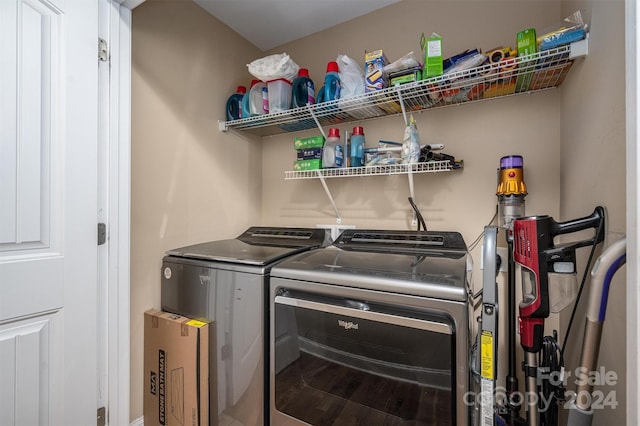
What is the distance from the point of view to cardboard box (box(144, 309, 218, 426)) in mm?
1306

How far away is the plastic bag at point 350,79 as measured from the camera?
155 centimetres

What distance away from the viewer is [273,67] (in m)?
1.66

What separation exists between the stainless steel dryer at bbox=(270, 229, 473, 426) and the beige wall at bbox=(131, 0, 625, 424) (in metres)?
0.51

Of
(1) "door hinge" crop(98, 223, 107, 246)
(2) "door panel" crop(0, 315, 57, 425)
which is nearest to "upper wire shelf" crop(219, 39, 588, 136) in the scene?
(1) "door hinge" crop(98, 223, 107, 246)

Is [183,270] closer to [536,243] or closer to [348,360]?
[348,360]

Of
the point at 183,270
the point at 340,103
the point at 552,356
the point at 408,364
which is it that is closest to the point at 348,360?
the point at 408,364

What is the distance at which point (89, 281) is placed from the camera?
1.19m

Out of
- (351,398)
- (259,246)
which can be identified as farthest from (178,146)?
(351,398)

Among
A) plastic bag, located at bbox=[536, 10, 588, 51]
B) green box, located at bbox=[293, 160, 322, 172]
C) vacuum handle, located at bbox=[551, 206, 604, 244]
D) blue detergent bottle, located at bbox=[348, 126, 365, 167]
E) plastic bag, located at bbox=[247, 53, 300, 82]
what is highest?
plastic bag, located at bbox=[247, 53, 300, 82]

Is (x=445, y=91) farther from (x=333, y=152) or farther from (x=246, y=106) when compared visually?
(x=246, y=106)

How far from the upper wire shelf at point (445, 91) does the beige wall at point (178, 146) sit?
0.83 feet

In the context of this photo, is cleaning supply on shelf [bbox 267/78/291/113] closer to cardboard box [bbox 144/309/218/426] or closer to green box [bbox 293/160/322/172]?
green box [bbox 293/160/322/172]

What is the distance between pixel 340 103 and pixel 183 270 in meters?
1.24

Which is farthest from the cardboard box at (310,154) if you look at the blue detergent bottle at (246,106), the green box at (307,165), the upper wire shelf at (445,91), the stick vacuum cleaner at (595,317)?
the stick vacuum cleaner at (595,317)
